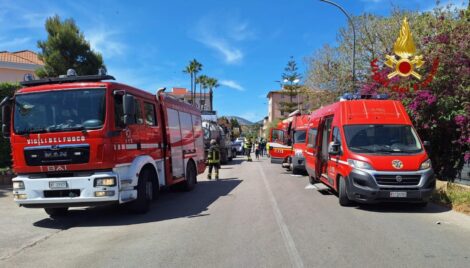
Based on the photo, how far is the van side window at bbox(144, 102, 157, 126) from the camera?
1059cm

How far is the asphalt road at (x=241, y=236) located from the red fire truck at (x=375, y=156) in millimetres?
473

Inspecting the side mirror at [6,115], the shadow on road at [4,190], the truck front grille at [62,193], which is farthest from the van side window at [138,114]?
the shadow on road at [4,190]

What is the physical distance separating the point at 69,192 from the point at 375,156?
21.6 feet

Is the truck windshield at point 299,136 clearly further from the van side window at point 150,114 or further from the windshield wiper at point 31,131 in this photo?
the windshield wiper at point 31,131

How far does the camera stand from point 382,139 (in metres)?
10.4

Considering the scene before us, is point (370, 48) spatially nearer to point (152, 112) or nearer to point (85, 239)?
point (152, 112)

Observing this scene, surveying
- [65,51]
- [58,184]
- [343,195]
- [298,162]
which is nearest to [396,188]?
[343,195]

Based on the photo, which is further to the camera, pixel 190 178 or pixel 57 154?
pixel 190 178

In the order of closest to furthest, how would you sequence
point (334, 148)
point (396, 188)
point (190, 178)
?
point (396, 188), point (334, 148), point (190, 178)

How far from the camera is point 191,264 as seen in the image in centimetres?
566

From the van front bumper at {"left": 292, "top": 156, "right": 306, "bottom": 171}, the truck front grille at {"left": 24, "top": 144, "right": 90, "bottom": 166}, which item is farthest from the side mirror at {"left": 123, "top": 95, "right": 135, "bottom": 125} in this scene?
the van front bumper at {"left": 292, "top": 156, "right": 306, "bottom": 171}

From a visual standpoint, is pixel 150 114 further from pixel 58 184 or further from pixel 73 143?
pixel 58 184

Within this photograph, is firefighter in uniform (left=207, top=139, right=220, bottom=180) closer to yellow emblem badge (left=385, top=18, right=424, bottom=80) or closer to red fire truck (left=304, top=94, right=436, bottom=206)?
red fire truck (left=304, top=94, right=436, bottom=206)

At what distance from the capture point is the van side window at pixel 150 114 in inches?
417
